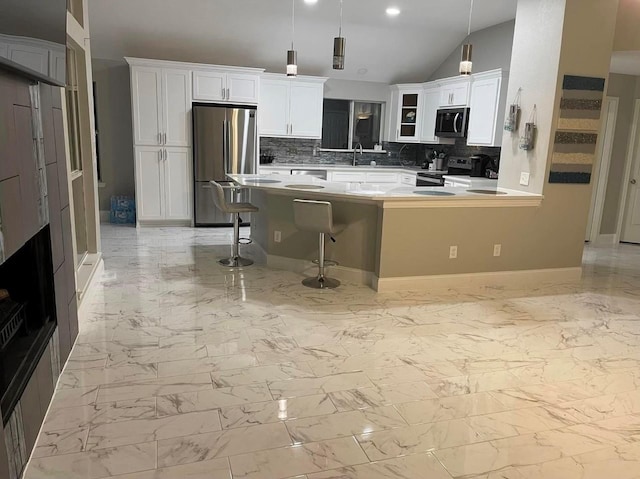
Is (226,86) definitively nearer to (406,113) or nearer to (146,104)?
(146,104)

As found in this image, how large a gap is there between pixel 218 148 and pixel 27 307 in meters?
4.57

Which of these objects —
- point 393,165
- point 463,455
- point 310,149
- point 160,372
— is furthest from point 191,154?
point 463,455

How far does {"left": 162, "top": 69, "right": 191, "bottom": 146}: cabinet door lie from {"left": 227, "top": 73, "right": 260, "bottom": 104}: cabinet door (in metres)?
0.56

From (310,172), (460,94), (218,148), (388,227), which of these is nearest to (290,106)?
(310,172)

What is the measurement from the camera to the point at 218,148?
669 cm

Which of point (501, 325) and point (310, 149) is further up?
point (310, 149)

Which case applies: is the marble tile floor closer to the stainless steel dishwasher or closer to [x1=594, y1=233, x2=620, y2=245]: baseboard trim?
[x1=594, y1=233, x2=620, y2=245]: baseboard trim

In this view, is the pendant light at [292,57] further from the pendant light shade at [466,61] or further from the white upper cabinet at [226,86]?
the pendant light shade at [466,61]

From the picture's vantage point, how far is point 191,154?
673cm

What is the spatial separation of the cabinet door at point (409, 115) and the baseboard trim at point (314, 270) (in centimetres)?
396

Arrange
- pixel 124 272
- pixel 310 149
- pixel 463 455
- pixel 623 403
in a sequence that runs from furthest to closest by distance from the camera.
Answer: pixel 310 149 < pixel 124 272 < pixel 623 403 < pixel 463 455

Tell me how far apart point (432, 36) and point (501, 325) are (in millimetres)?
4948

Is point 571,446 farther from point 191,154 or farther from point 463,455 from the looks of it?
point 191,154

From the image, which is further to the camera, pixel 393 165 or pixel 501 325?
pixel 393 165
